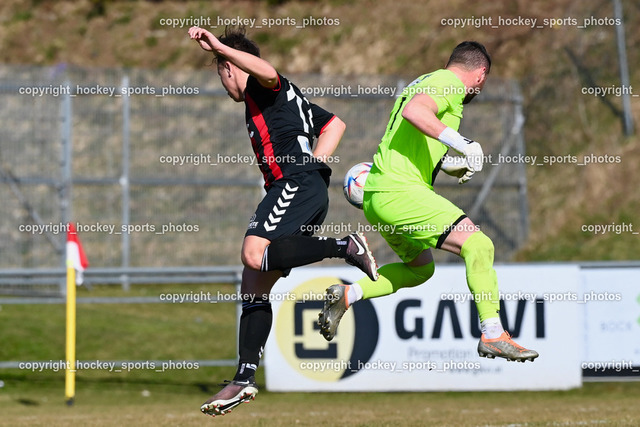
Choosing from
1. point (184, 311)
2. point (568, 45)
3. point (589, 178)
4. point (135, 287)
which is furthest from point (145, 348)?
point (568, 45)

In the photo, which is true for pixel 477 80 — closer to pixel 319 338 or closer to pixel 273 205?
pixel 273 205

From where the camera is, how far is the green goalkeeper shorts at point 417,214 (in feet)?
19.8

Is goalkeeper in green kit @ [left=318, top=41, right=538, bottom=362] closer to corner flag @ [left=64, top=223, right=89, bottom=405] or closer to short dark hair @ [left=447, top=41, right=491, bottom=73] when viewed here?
short dark hair @ [left=447, top=41, right=491, bottom=73]

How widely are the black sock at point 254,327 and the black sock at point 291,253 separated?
0.51 meters

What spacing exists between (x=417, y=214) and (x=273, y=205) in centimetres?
96

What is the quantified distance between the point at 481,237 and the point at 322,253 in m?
1.05

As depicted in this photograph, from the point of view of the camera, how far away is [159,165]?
19281 millimetres

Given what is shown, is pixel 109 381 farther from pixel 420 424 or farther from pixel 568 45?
pixel 568 45

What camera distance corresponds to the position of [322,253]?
633 cm

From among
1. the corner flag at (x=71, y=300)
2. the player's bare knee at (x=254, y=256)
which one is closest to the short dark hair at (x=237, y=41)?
the player's bare knee at (x=254, y=256)

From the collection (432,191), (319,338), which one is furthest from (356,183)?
(319,338)

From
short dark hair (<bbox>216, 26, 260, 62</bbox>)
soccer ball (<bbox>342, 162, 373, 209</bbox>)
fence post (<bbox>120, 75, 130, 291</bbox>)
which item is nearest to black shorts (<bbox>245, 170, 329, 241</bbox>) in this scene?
soccer ball (<bbox>342, 162, 373, 209</bbox>)

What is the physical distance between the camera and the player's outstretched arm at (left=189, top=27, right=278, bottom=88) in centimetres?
594

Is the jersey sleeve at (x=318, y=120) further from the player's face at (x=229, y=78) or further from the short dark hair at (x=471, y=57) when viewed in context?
the short dark hair at (x=471, y=57)
